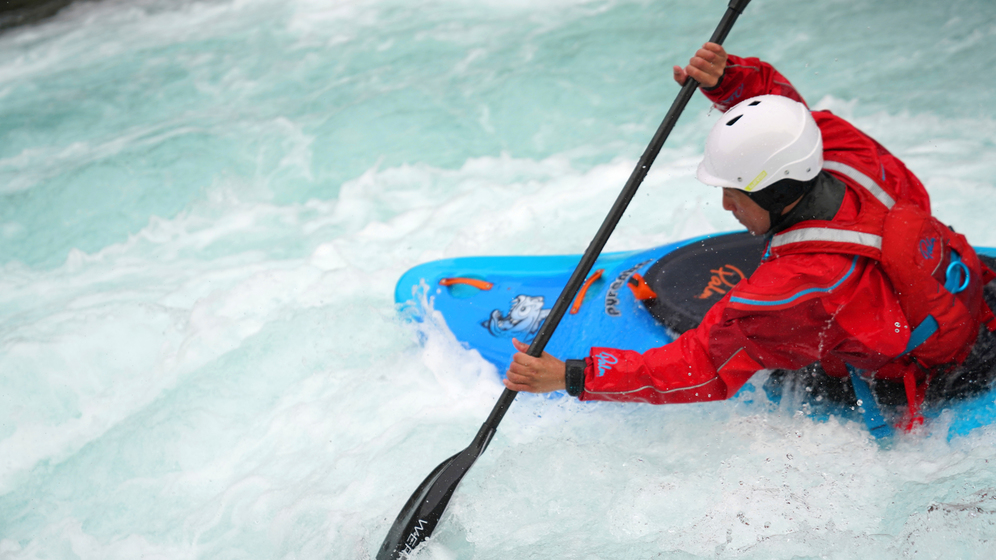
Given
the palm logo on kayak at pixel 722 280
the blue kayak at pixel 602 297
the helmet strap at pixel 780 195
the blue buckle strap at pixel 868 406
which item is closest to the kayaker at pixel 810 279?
the helmet strap at pixel 780 195

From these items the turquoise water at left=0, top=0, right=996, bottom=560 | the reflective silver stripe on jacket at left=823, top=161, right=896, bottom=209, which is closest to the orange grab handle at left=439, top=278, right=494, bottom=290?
the turquoise water at left=0, top=0, right=996, bottom=560

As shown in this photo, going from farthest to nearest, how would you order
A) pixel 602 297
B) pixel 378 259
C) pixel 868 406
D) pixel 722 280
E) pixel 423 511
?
pixel 378 259 → pixel 602 297 → pixel 722 280 → pixel 423 511 → pixel 868 406

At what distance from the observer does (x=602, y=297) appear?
297 cm

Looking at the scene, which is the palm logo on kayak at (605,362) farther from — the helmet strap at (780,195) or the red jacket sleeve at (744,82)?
the red jacket sleeve at (744,82)

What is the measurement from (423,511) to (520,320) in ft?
3.31

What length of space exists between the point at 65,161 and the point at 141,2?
5.04 m

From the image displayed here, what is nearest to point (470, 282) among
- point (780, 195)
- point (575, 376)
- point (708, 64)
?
point (575, 376)

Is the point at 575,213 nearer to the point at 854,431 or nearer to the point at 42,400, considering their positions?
the point at 854,431

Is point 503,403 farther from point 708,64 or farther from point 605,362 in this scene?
point 708,64

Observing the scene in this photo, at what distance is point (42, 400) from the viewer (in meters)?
3.62

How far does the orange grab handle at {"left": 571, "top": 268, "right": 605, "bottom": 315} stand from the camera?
299 centimetres

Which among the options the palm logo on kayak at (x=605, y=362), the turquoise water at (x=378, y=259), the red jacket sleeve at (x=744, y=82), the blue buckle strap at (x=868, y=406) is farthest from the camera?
the turquoise water at (x=378, y=259)

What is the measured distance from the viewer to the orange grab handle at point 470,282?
11.1 ft

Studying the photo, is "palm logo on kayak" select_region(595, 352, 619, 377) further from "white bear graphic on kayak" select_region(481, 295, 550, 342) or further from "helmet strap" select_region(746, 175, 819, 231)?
"white bear graphic on kayak" select_region(481, 295, 550, 342)
